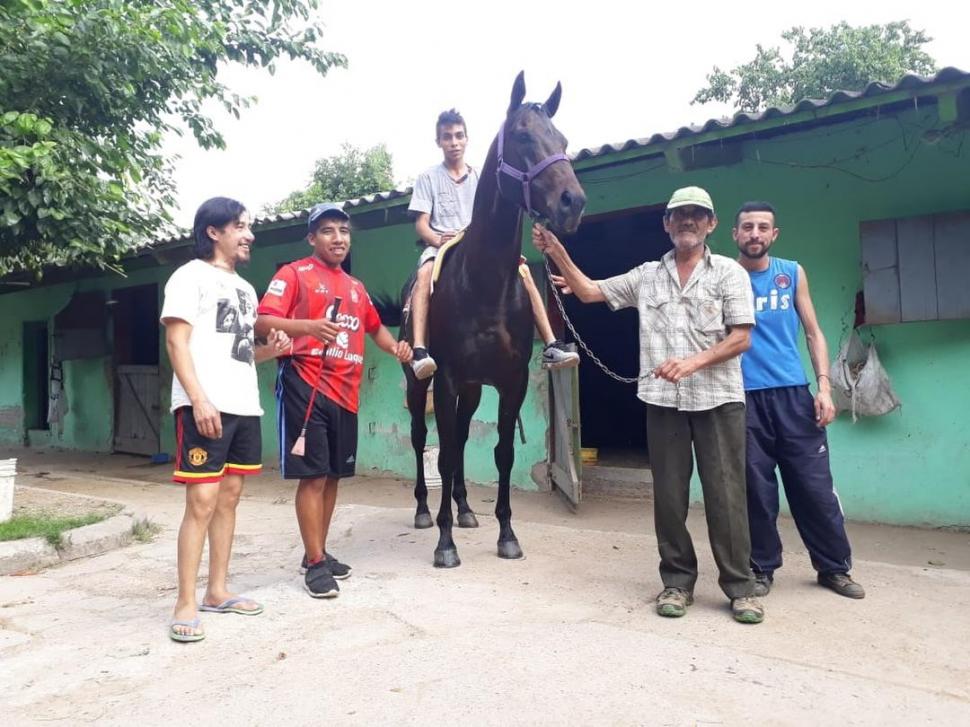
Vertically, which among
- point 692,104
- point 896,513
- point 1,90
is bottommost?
point 896,513

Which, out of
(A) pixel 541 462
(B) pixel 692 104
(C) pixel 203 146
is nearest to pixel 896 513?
(A) pixel 541 462

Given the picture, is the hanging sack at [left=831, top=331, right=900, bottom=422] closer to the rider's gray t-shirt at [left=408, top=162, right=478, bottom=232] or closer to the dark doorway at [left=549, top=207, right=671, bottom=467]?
the dark doorway at [left=549, top=207, right=671, bottom=467]

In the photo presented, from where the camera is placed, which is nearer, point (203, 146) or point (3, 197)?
point (3, 197)

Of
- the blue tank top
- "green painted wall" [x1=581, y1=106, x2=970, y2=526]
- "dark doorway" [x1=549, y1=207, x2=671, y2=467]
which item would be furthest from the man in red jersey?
"dark doorway" [x1=549, y1=207, x2=671, y2=467]

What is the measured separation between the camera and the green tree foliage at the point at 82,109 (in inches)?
203

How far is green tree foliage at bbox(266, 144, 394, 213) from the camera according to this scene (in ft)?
75.7

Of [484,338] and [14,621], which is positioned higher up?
[484,338]

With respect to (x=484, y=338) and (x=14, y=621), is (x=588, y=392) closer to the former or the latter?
(x=484, y=338)

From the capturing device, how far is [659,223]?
7.89m

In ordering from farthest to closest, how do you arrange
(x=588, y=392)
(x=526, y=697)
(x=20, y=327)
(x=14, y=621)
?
(x=20, y=327)
(x=588, y=392)
(x=14, y=621)
(x=526, y=697)

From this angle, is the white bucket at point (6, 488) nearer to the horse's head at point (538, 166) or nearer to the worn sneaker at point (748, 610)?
the horse's head at point (538, 166)

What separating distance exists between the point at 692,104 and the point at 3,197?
60.5ft

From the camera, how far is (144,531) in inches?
195

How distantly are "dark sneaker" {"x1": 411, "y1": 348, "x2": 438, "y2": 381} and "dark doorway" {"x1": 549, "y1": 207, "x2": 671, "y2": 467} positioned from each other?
414 cm
